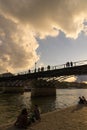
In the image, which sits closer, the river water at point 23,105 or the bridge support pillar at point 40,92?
the river water at point 23,105

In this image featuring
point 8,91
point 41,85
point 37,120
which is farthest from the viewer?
point 8,91

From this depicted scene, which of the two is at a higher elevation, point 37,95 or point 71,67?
point 71,67

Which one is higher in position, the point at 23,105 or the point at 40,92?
the point at 40,92

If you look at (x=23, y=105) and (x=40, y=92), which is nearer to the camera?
(x=23, y=105)

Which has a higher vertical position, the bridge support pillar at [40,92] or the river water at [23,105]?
the bridge support pillar at [40,92]

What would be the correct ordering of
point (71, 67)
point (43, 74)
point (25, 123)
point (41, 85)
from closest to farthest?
point (25, 123)
point (71, 67)
point (43, 74)
point (41, 85)

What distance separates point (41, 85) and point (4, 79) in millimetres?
26544

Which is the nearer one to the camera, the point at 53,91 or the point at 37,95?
Answer: the point at 37,95

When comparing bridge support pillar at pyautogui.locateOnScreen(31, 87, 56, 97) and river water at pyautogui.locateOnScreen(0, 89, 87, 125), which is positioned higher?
bridge support pillar at pyautogui.locateOnScreen(31, 87, 56, 97)

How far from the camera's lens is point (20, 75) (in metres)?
89.8

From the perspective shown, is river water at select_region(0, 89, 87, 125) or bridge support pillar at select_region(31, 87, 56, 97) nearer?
river water at select_region(0, 89, 87, 125)

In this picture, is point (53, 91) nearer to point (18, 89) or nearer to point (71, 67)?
point (71, 67)

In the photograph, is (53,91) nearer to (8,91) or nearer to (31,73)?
(31,73)

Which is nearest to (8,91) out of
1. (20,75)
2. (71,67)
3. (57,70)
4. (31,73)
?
(20,75)
